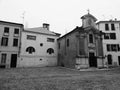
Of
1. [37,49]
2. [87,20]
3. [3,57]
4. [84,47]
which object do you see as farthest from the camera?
[37,49]

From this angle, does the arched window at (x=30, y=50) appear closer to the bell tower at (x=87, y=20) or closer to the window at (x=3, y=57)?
the window at (x=3, y=57)

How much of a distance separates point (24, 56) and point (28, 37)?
4.78 meters

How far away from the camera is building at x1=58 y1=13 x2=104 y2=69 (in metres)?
18.0

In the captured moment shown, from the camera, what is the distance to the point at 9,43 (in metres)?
20.7

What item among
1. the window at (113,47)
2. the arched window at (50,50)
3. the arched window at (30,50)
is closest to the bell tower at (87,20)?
the window at (113,47)

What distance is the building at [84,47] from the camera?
18000 millimetres

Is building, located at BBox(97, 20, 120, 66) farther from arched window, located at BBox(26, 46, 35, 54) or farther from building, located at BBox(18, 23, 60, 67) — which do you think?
arched window, located at BBox(26, 46, 35, 54)

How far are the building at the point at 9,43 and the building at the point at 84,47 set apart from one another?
11382 mm

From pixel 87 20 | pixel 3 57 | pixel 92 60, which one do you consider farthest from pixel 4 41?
pixel 92 60

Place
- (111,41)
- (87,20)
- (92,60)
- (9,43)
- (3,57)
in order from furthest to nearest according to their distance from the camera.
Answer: (111,41) < (87,20) < (9,43) < (3,57) < (92,60)

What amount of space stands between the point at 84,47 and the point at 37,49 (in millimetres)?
11802

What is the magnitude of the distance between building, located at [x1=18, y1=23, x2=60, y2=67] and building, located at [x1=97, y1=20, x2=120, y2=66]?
549 inches

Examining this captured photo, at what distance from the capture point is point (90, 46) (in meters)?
19.6

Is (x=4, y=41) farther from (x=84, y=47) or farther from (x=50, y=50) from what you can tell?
(x=84, y=47)
